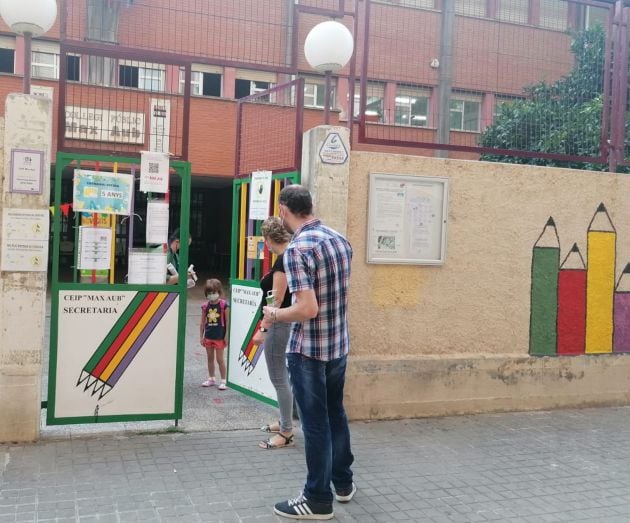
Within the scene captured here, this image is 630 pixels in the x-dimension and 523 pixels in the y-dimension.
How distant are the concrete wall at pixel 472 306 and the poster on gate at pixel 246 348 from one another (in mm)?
846

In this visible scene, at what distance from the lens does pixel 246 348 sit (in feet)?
21.0

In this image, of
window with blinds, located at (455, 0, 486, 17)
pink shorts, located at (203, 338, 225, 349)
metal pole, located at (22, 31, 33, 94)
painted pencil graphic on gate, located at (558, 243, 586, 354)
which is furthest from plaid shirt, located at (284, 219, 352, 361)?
window with blinds, located at (455, 0, 486, 17)

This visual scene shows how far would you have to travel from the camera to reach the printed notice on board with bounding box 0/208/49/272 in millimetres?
4918

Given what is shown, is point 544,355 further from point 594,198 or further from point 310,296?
point 310,296

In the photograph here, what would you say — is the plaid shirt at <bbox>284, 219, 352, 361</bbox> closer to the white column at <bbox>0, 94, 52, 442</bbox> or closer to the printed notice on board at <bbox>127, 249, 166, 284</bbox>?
the printed notice on board at <bbox>127, 249, 166, 284</bbox>

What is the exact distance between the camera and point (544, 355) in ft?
21.8

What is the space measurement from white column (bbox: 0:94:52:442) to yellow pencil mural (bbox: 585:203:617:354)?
5168 millimetres

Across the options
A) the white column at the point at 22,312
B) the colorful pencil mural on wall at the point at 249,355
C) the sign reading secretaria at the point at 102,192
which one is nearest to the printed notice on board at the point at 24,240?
the white column at the point at 22,312

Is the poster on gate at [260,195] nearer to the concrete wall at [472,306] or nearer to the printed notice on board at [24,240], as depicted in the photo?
the concrete wall at [472,306]

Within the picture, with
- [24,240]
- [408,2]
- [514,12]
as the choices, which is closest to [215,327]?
[24,240]

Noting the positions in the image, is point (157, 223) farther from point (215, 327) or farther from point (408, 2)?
point (408, 2)

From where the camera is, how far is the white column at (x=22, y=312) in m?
4.90

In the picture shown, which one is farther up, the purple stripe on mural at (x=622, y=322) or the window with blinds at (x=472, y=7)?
the window with blinds at (x=472, y=7)

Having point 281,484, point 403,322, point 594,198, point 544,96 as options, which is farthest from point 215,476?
point 544,96
